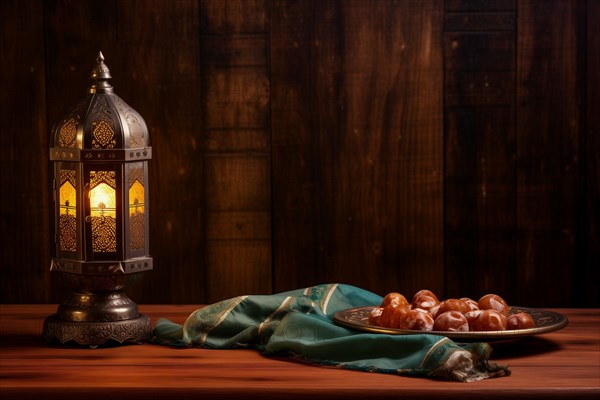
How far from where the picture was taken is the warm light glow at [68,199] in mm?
1720

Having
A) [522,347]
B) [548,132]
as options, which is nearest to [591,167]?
[548,132]

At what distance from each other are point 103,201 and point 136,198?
0.19 feet

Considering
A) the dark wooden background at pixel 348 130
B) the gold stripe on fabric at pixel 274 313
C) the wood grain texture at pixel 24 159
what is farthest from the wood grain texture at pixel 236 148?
the gold stripe on fabric at pixel 274 313

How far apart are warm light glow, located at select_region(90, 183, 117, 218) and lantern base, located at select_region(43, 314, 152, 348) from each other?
18 centimetres

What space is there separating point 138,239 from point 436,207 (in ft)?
2.45

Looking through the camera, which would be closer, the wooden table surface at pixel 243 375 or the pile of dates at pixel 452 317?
the wooden table surface at pixel 243 375

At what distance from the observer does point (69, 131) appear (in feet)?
5.61

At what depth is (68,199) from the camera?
173cm

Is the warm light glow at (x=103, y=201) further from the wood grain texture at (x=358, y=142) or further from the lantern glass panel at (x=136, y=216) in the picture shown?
the wood grain texture at (x=358, y=142)

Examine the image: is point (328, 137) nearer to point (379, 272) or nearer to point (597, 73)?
point (379, 272)

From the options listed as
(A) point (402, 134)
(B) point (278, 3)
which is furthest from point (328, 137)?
(B) point (278, 3)

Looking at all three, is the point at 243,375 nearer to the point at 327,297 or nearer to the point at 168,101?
the point at 327,297

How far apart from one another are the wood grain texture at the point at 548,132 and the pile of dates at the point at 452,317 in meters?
0.57

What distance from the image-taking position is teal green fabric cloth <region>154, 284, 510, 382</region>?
1.51 meters
